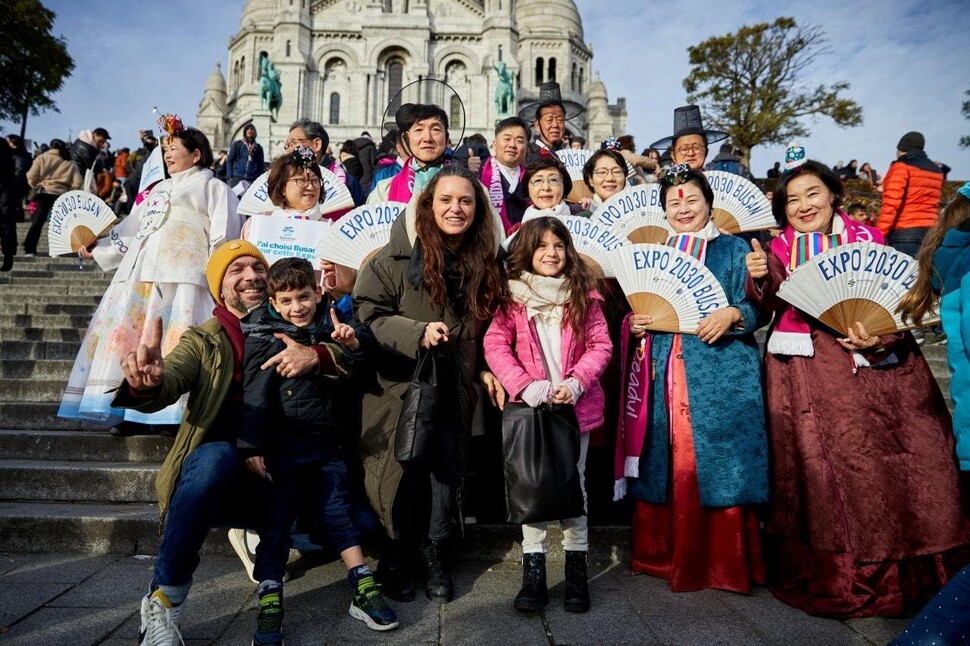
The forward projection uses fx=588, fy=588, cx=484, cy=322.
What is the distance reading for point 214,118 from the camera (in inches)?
1805

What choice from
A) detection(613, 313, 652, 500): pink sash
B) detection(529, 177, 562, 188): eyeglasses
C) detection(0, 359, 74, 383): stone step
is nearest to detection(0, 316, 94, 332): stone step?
detection(0, 359, 74, 383): stone step

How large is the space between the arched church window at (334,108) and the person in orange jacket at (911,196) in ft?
131

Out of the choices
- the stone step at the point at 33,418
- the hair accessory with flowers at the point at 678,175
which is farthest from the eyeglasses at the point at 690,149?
the stone step at the point at 33,418

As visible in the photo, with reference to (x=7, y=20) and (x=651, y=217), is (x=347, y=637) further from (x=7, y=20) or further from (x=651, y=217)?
(x=7, y=20)

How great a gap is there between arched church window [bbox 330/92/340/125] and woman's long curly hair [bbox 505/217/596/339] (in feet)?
137

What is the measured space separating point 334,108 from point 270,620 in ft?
142

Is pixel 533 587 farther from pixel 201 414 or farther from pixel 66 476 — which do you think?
pixel 66 476

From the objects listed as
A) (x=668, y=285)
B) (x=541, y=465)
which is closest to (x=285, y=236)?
(x=541, y=465)

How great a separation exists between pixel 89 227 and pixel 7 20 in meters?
31.7

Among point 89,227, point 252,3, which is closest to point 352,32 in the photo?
point 252,3

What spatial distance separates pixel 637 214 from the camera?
388 centimetres

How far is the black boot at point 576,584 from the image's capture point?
2742mm

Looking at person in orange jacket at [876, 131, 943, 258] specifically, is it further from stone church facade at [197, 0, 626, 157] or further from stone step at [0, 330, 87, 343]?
stone church facade at [197, 0, 626, 157]

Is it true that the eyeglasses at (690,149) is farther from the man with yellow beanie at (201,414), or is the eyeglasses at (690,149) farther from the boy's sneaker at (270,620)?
the boy's sneaker at (270,620)
